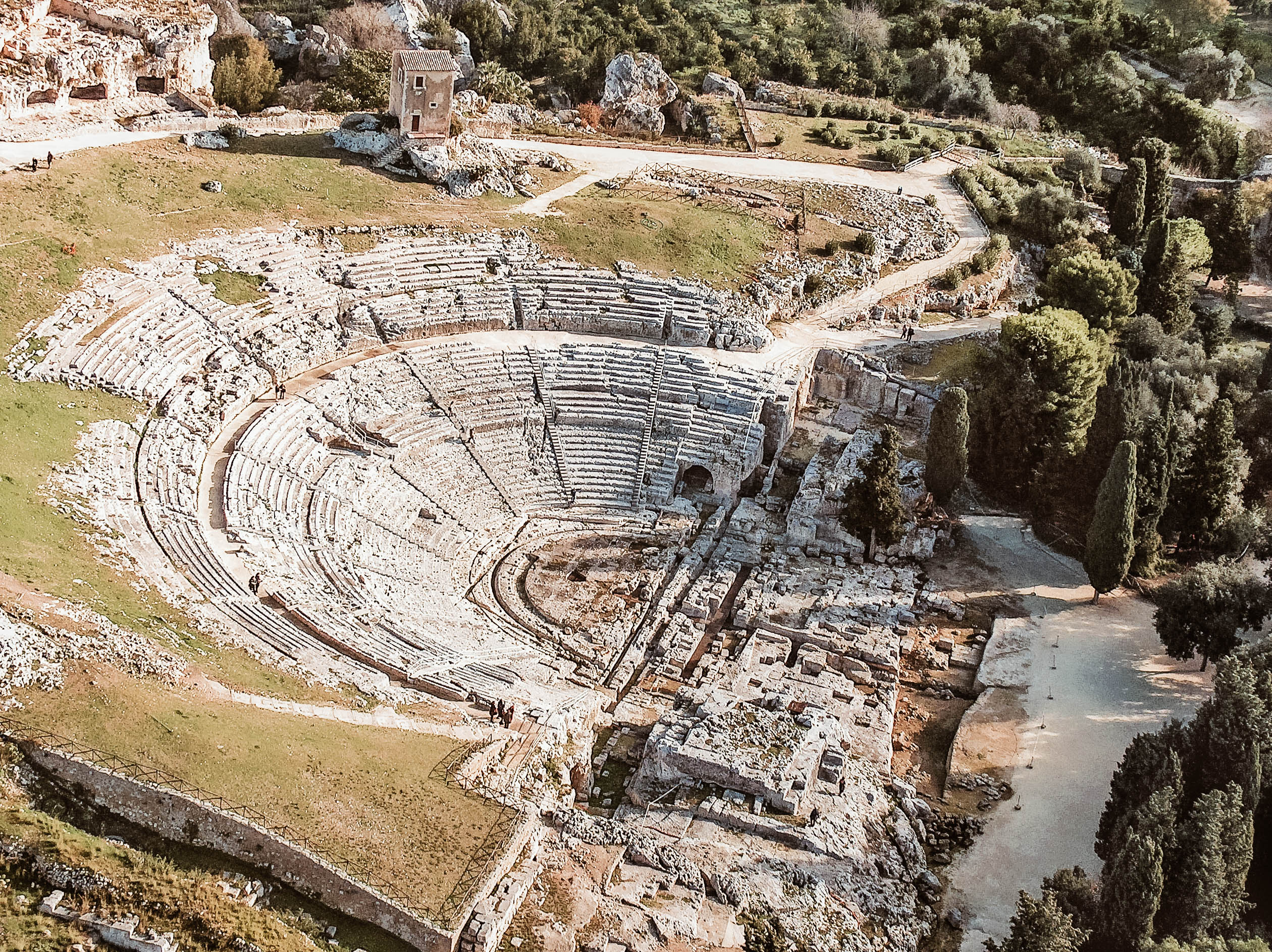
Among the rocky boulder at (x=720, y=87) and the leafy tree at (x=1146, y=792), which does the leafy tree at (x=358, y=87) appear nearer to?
the rocky boulder at (x=720, y=87)

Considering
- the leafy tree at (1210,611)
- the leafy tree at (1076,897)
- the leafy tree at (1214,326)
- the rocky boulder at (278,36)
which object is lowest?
the leafy tree at (1076,897)

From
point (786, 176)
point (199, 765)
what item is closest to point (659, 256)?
point (786, 176)

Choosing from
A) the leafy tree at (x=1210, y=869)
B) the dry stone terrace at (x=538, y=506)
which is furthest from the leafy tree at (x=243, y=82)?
the leafy tree at (x=1210, y=869)

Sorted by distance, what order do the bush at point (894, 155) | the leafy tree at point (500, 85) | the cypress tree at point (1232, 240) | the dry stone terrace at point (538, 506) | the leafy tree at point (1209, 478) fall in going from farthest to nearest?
the leafy tree at point (500, 85), the bush at point (894, 155), the cypress tree at point (1232, 240), the leafy tree at point (1209, 478), the dry stone terrace at point (538, 506)

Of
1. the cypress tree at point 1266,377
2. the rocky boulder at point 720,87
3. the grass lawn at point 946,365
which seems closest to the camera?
the cypress tree at point 1266,377

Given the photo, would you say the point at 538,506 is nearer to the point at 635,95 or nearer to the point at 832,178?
the point at 832,178

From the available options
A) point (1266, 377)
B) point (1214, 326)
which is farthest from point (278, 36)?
point (1266, 377)

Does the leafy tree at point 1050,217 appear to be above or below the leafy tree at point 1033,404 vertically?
above
